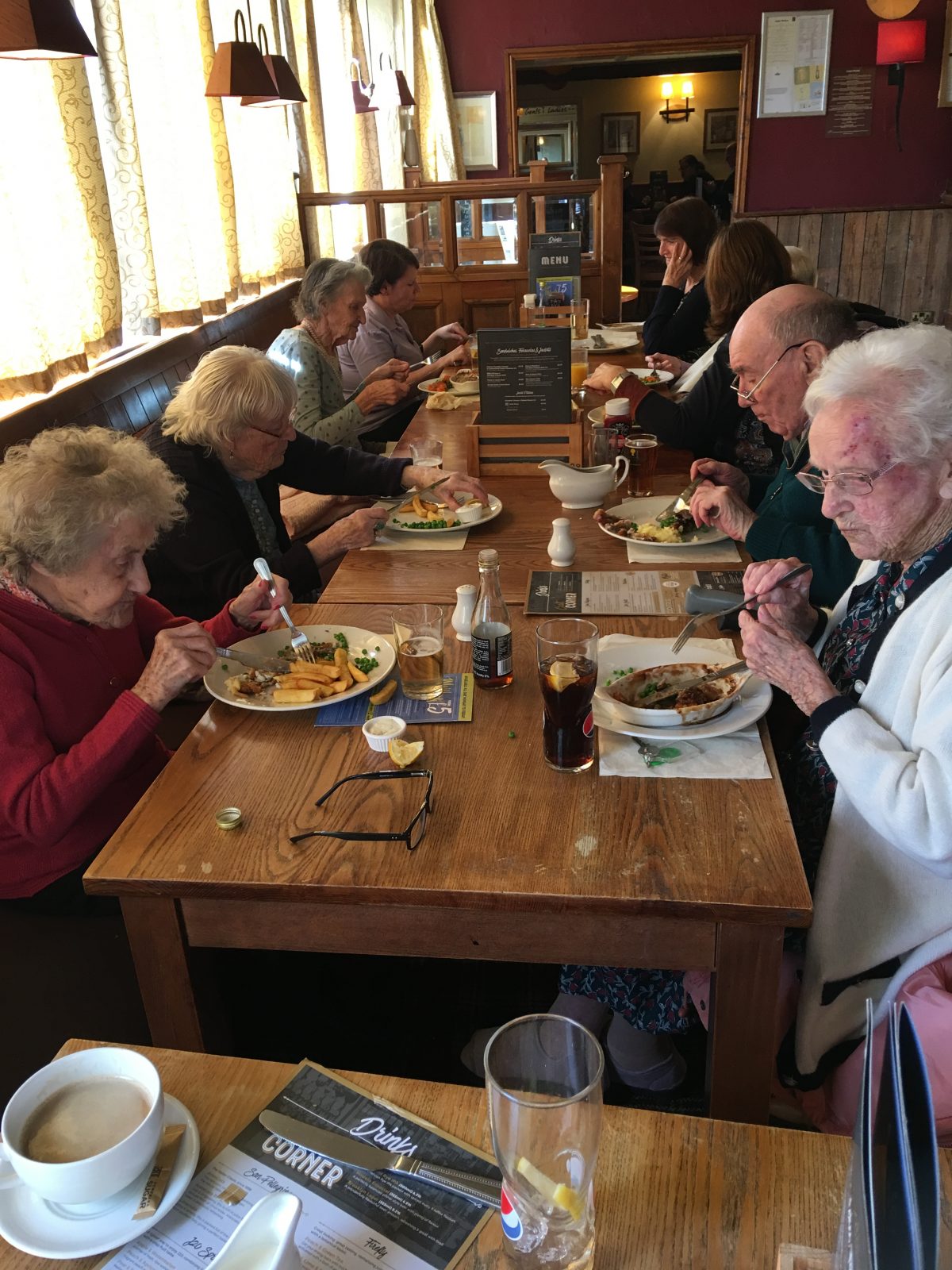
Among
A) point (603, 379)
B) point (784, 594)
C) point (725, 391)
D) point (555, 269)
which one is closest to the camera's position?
point (784, 594)

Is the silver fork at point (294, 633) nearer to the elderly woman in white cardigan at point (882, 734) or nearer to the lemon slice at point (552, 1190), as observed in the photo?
the elderly woman in white cardigan at point (882, 734)

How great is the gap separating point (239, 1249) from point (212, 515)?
186 cm

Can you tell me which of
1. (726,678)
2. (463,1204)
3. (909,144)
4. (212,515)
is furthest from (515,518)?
(909,144)

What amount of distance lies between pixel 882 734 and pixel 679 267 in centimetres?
397

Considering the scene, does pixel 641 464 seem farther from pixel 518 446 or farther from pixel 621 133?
pixel 621 133

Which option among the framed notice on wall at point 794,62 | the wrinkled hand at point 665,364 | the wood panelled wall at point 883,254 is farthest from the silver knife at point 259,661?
the framed notice on wall at point 794,62

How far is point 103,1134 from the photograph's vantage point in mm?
781

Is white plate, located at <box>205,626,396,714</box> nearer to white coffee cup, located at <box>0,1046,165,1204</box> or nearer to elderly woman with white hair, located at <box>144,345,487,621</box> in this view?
elderly woman with white hair, located at <box>144,345,487,621</box>

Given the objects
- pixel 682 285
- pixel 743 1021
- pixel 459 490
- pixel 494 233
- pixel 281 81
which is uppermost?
pixel 281 81

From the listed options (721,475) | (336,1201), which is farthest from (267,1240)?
(721,475)

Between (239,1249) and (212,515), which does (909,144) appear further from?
(239,1249)

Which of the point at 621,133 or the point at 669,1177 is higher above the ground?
the point at 621,133

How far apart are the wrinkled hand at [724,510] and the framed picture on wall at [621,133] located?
10442mm

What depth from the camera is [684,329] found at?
4227mm
